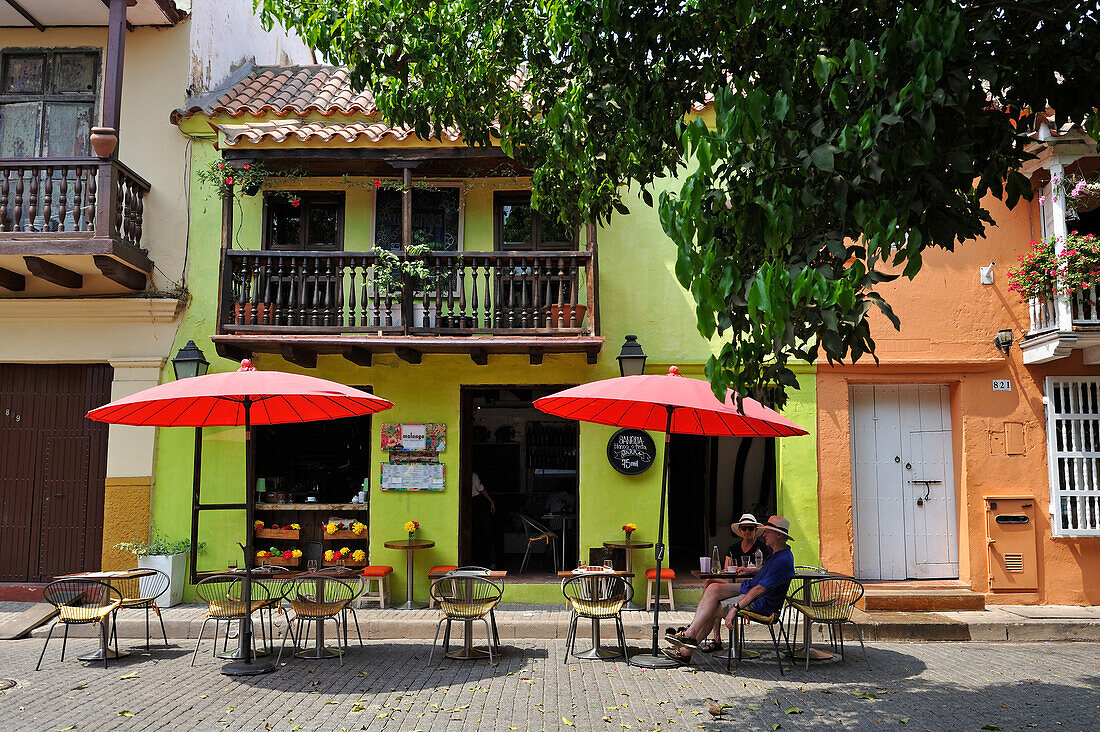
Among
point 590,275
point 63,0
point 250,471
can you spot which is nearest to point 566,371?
point 590,275

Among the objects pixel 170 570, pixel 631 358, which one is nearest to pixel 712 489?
pixel 631 358

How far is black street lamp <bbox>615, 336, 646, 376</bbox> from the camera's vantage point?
1070 centimetres

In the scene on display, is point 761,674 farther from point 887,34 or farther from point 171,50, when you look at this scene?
point 171,50

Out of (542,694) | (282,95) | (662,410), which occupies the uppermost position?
(282,95)

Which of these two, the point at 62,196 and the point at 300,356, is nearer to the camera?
the point at 62,196

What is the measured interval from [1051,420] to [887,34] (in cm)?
850

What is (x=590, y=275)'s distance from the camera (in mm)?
10734

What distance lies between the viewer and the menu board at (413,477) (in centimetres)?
1113

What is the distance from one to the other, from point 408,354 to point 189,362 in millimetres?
2617

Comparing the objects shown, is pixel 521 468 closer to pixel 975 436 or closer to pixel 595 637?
pixel 595 637

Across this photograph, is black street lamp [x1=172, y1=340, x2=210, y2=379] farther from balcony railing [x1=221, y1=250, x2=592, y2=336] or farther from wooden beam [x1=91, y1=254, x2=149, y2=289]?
wooden beam [x1=91, y1=254, x2=149, y2=289]

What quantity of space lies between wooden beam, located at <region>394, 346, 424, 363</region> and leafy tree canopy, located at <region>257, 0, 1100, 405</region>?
4051mm

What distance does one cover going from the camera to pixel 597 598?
8250 mm

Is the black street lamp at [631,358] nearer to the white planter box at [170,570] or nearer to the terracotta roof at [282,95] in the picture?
the terracotta roof at [282,95]
